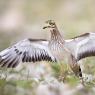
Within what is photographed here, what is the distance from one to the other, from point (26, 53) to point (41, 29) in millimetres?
6560

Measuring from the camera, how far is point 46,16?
22281mm

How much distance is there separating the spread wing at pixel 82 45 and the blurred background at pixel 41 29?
1.51 feet

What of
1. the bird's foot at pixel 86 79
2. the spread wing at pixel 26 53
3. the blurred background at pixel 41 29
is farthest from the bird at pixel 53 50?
the blurred background at pixel 41 29

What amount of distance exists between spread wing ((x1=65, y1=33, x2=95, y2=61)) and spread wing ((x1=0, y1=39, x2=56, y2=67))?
1.28 ft

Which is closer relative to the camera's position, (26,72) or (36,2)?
(26,72)

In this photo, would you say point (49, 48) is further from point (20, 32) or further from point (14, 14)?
point (14, 14)

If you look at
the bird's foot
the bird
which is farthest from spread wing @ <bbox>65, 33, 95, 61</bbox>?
the bird's foot

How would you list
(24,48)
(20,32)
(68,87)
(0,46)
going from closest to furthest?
(68,87) < (24,48) < (0,46) < (20,32)

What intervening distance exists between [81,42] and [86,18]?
7624 mm

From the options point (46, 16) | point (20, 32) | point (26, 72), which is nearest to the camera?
point (26, 72)

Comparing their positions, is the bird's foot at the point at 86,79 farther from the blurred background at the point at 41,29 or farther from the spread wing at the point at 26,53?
the spread wing at the point at 26,53

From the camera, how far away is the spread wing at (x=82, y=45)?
46.1 feet

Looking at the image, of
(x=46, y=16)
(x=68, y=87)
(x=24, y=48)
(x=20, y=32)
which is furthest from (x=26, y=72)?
(x=46, y=16)

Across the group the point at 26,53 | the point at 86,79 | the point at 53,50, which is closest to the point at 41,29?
the point at 26,53
